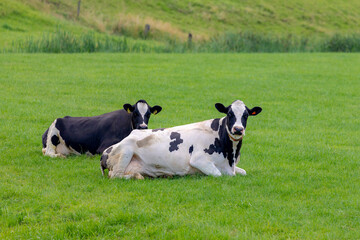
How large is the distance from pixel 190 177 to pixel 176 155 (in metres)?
0.43

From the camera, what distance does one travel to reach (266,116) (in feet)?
53.1

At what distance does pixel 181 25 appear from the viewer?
176 ft

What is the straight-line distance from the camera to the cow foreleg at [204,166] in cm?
906

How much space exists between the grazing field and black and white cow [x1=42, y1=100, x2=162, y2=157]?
33 centimetres

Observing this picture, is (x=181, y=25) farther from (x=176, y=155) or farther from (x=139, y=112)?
(x=176, y=155)

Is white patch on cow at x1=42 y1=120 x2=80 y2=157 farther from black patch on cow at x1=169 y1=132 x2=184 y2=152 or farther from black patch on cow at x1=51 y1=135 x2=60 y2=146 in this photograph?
black patch on cow at x1=169 y1=132 x2=184 y2=152

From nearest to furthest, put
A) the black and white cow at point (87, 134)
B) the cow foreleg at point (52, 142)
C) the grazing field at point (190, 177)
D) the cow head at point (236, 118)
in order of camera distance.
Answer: the grazing field at point (190, 177) → the cow head at point (236, 118) → the black and white cow at point (87, 134) → the cow foreleg at point (52, 142)

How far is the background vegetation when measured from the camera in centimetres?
3328

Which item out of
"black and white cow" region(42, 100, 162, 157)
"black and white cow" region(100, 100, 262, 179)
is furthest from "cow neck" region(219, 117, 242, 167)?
"black and white cow" region(42, 100, 162, 157)

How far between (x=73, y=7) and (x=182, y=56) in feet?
73.2

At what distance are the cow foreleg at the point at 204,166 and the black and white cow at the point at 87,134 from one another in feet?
6.46

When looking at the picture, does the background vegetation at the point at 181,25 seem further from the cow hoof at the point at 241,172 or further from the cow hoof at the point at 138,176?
the cow hoof at the point at 241,172

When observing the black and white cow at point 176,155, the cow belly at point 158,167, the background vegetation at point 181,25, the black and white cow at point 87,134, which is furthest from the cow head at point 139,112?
the background vegetation at point 181,25

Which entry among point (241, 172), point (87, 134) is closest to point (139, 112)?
point (87, 134)
